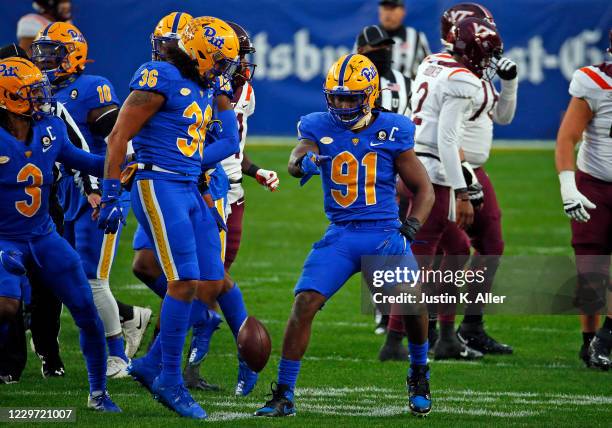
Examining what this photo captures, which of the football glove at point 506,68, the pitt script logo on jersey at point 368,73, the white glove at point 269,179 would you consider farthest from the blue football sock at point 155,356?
the football glove at point 506,68

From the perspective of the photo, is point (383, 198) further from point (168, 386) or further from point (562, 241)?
point (562, 241)

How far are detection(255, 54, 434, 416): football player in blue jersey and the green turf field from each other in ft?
1.00

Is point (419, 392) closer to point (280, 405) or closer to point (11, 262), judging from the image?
point (280, 405)

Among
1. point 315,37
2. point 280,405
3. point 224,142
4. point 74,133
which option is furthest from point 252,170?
point 315,37

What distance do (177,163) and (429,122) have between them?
2246 mm

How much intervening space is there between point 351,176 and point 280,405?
3.59ft

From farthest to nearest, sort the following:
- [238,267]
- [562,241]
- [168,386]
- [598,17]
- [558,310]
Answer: [598,17], [562,241], [238,267], [558,310], [168,386]

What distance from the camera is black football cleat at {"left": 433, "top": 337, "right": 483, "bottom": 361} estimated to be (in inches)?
286

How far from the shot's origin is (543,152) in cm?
1825

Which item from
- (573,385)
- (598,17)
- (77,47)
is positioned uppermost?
(598,17)

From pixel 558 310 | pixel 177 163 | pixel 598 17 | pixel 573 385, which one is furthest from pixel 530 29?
pixel 177 163

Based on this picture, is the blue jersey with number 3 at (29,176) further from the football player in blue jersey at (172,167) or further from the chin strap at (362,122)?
the chin strap at (362,122)

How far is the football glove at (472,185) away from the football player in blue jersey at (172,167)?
6.43 feet

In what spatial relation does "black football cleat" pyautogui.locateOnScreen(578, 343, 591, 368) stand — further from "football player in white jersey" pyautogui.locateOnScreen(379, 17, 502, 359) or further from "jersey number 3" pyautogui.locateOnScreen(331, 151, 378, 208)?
"jersey number 3" pyautogui.locateOnScreen(331, 151, 378, 208)
